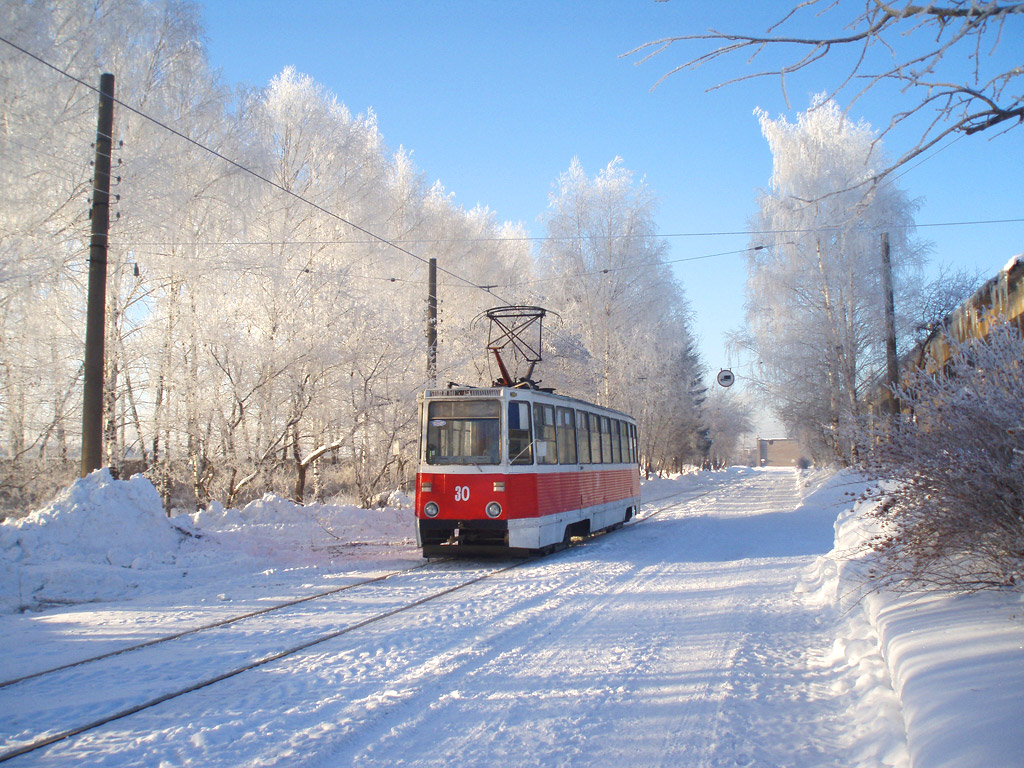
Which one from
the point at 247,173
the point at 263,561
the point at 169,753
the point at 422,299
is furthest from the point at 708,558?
the point at 247,173

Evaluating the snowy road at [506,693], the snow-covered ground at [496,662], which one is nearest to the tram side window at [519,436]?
the snow-covered ground at [496,662]

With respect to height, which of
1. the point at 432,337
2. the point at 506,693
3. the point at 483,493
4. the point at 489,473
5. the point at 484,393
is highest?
the point at 432,337

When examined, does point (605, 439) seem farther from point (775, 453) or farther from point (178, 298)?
point (775, 453)

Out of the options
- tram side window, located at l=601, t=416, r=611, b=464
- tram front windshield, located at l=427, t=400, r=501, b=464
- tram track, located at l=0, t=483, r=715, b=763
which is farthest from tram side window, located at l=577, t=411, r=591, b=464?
tram track, located at l=0, t=483, r=715, b=763

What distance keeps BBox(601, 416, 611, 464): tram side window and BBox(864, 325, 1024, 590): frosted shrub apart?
418 inches

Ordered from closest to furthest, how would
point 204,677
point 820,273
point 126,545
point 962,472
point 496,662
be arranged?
1. point 962,472
2. point 204,677
3. point 496,662
4. point 126,545
5. point 820,273

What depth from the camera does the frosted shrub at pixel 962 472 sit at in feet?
16.1

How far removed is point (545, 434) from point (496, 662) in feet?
24.4

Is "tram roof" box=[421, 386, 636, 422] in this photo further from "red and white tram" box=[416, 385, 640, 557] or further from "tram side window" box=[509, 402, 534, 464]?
"tram side window" box=[509, 402, 534, 464]

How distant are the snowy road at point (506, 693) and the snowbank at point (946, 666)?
19cm

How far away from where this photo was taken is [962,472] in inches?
201

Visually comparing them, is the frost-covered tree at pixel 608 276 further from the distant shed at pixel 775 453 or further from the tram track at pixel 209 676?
the distant shed at pixel 775 453

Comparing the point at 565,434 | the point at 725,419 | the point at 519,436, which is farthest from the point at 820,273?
the point at 725,419

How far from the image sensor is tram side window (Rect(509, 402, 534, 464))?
12211 mm
